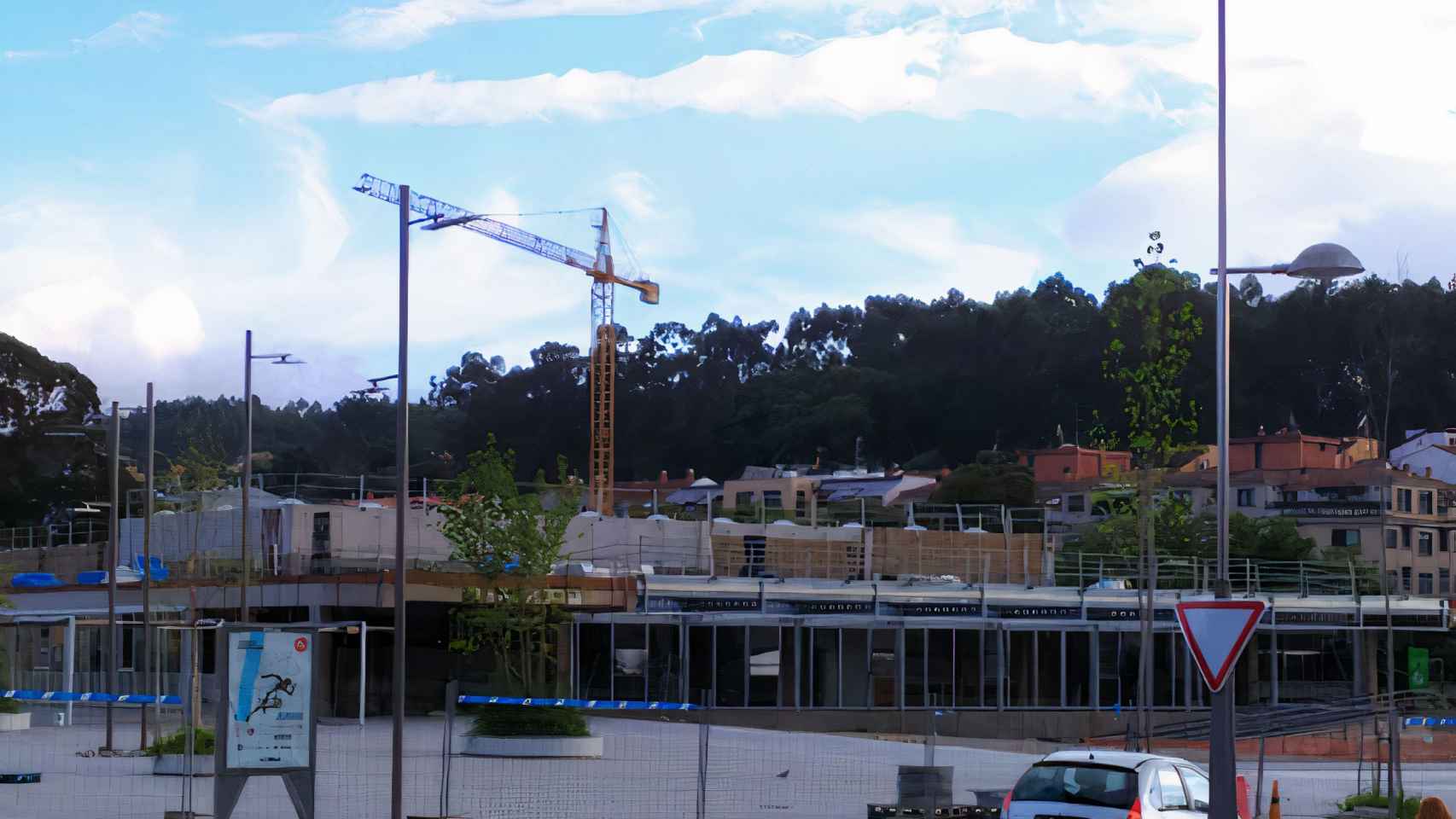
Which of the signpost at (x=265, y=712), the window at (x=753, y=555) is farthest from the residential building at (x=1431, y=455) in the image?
the signpost at (x=265, y=712)

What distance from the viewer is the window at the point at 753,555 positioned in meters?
53.6

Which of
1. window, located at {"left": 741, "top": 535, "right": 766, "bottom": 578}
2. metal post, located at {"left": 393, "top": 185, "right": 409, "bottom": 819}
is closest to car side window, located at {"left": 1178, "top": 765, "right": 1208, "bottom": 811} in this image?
metal post, located at {"left": 393, "top": 185, "right": 409, "bottom": 819}

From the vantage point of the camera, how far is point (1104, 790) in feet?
51.5

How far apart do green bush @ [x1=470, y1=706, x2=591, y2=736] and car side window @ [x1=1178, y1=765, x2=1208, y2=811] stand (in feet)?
50.3

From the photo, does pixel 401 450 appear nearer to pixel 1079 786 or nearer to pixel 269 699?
pixel 269 699

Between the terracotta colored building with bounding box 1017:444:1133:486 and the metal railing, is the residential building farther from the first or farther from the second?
the metal railing

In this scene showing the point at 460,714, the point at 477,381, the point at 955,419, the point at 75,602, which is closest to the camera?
the point at 460,714

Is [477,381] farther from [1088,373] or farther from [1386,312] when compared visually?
[1386,312]

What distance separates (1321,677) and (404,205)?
4622 centimetres

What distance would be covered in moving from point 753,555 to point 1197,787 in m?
38.1

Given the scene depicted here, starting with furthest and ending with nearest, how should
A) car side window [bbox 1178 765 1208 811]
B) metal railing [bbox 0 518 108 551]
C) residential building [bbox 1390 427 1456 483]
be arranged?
residential building [bbox 1390 427 1456 483], metal railing [bbox 0 518 108 551], car side window [bbox 1178 765 1208 811]

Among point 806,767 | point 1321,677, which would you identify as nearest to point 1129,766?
point 806,767

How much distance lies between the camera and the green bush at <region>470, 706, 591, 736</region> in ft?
99.1

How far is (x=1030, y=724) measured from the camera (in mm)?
51344
